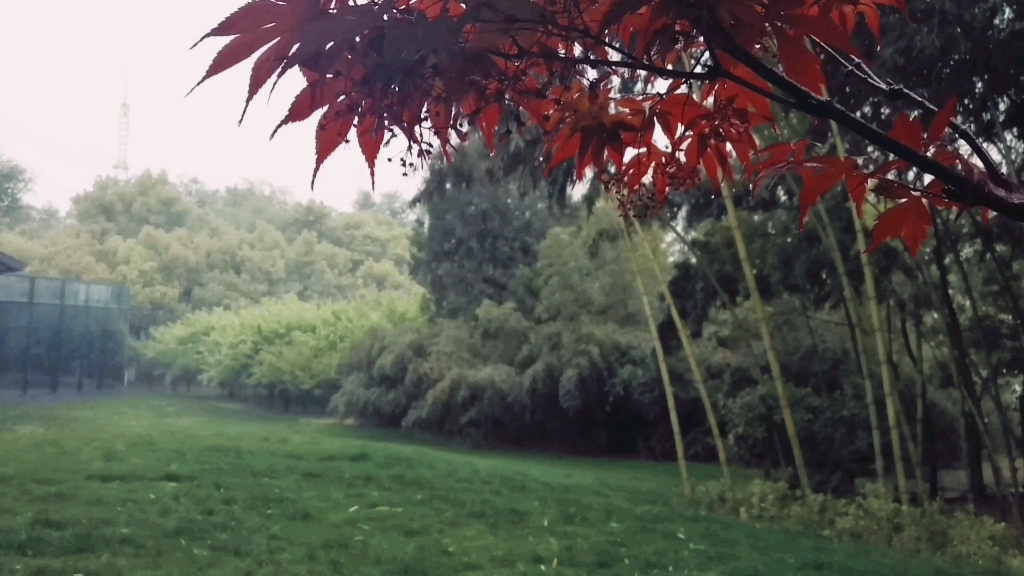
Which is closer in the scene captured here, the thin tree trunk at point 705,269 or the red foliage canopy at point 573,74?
the red foliage canopy at point 573,74

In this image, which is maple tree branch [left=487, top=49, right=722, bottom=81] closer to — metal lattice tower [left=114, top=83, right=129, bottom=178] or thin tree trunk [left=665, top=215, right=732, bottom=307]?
metal lattice tower [left=114, top=83, right=129, bottom=178]

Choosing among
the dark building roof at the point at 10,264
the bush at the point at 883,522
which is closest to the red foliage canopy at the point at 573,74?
the bush at the point at 883,522

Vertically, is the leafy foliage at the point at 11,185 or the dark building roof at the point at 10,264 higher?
the leafy foliage at the point at 11,185

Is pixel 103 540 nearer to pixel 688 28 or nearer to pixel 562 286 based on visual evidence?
pixel 688 28

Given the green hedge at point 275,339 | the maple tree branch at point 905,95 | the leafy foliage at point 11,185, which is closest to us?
the maple tree branch at point 905,95

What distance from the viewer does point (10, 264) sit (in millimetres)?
3016

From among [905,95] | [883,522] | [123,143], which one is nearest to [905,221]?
[905,95]

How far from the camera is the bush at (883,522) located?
271 cm

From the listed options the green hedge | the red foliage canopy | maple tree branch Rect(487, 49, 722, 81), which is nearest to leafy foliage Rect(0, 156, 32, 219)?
the green hedge

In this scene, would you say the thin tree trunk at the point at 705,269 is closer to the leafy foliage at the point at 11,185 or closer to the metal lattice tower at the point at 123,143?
the metal lattice tower at the point at 123,143

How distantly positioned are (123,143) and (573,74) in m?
3.18

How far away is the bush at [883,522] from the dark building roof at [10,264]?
106 inches

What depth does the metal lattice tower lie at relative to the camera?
10.4 ft

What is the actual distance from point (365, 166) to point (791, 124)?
2.63 metres
